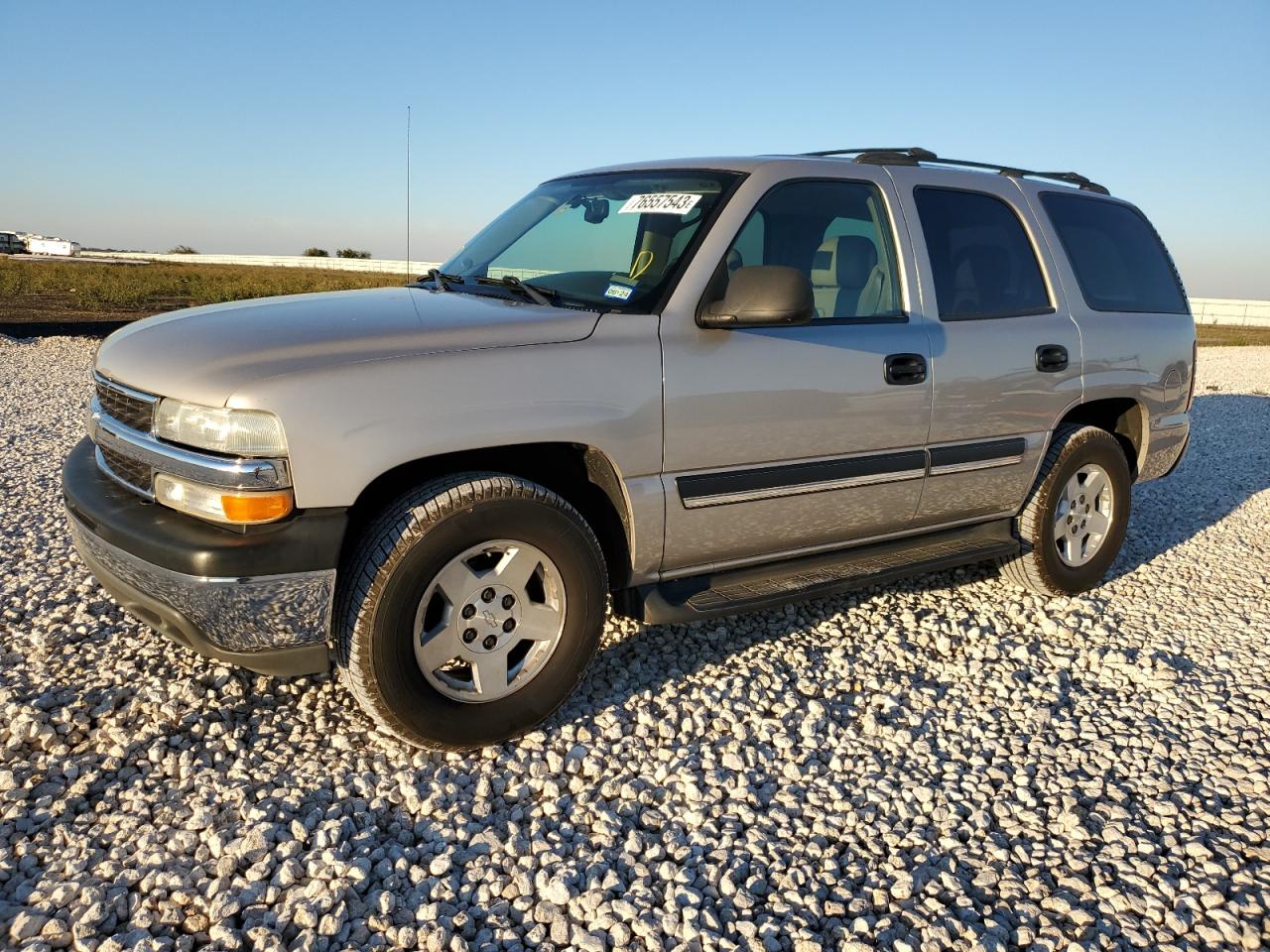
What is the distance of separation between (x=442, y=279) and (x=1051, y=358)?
109 inches

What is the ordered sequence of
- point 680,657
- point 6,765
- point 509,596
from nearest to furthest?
point 6,765
point 509,596
point 680,657

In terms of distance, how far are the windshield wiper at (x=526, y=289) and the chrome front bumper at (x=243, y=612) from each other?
1.24 meters

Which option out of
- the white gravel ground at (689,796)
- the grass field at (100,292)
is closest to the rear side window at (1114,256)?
the white gravel ground at (689,796)

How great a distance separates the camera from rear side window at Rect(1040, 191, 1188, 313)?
437 cm

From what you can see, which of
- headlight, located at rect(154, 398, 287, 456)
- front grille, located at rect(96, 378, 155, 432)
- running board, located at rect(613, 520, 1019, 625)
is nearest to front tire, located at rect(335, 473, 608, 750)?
running board, located at rect(613, 520, 1019, 625)

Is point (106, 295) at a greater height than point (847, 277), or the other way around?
point (106, 295)

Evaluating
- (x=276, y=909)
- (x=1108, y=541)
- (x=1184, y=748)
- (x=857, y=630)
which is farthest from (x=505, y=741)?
(x=1108, y=541)

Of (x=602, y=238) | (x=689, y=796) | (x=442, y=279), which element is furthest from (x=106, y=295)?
(x=689, y=796)

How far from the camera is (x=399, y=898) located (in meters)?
2.23

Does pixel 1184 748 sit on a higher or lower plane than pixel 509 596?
lower

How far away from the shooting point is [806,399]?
10.6 feet

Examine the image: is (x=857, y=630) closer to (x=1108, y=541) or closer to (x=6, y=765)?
(x=1108, y=541)

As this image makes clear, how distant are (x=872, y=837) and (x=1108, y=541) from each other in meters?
2.82

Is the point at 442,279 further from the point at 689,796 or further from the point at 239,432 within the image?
the point at 689,796
